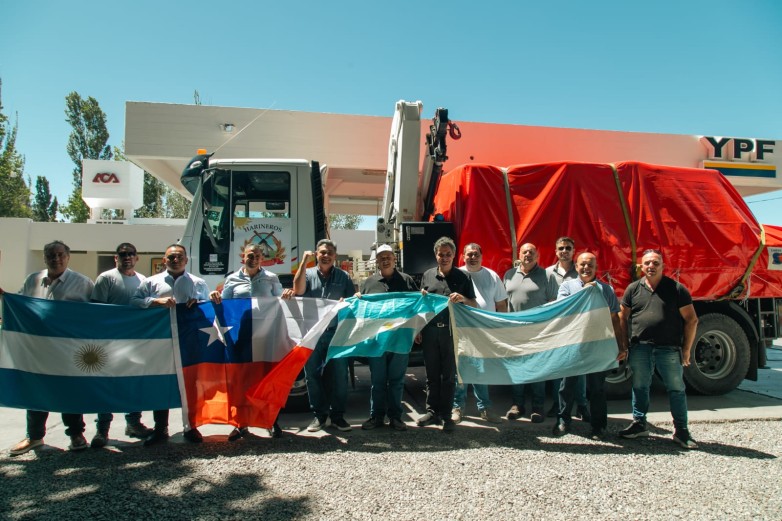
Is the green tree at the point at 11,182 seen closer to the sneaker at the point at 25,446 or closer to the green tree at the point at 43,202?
the green tree at the point at 43,202

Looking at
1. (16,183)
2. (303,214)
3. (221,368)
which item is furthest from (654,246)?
(16,183)

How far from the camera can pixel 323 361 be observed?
16.6 feet

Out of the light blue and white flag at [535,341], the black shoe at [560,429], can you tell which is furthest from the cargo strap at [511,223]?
the black shoe at [560,429]

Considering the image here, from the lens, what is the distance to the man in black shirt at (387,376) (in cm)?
500

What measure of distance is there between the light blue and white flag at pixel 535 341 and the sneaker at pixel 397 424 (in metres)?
0.81

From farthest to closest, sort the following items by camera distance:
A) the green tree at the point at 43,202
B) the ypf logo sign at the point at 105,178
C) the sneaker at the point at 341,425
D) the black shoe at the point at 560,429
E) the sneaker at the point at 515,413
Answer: the green tree at the point at 43,202 → the ypf logo sign at the point at 105,178 → the sneaker at the point at 515,413 → the sneaker at the point at 341,425 → the black shoe at the point at 560,429

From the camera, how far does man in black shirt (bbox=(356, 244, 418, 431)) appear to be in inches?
197

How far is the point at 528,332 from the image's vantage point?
4.98m

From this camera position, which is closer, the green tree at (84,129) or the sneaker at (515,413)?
the sneaker at (515,413)

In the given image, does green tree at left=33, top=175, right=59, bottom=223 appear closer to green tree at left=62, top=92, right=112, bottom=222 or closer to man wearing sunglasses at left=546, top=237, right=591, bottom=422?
green tree at left=62, top=92, right=112, bottom=222

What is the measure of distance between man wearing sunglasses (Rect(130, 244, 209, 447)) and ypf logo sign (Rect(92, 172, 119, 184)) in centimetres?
2176

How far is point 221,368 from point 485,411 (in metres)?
2.91

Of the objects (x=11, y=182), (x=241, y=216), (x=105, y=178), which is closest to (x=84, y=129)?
(x=11, y=182)

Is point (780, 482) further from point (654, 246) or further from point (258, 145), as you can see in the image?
point (258, 145)
